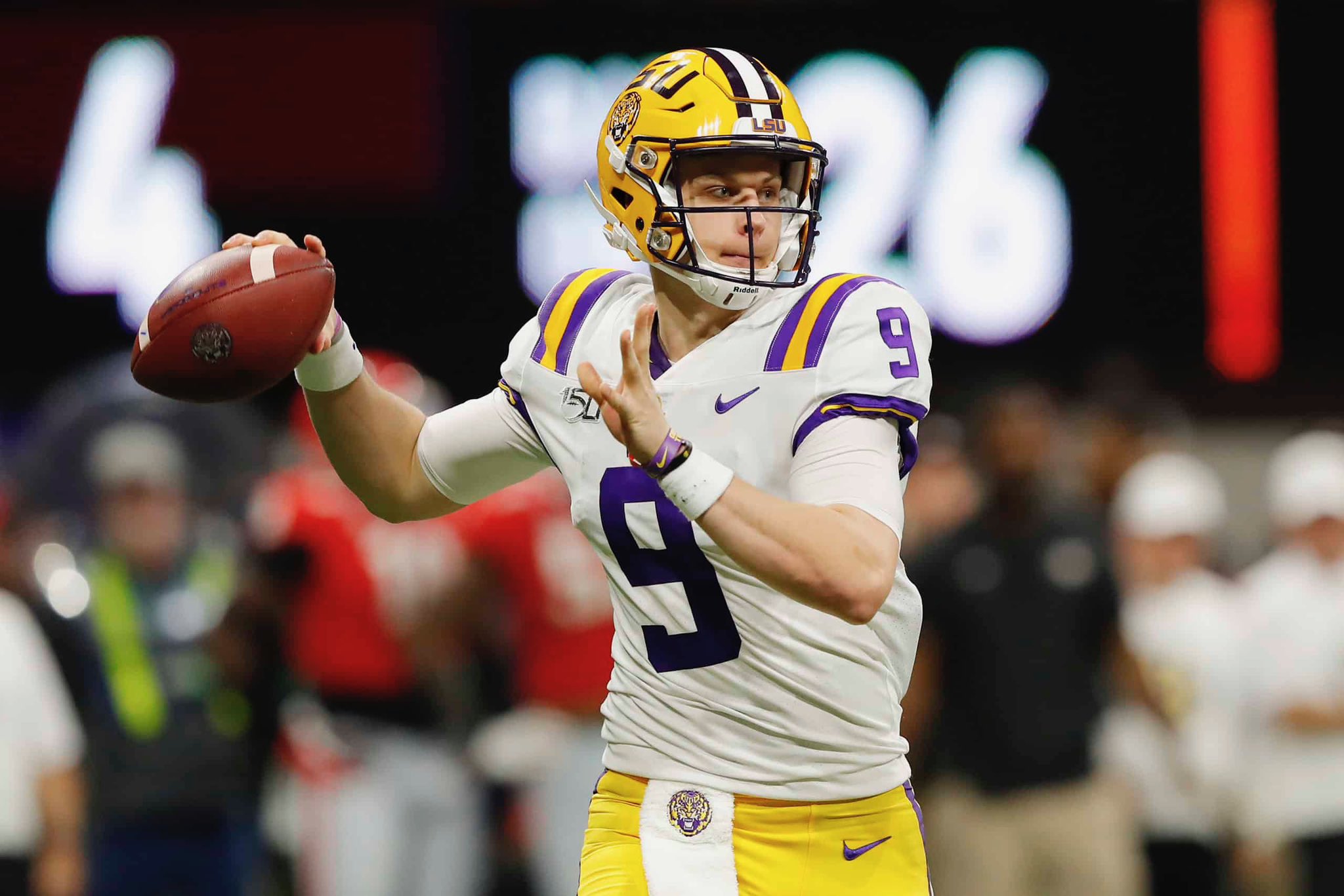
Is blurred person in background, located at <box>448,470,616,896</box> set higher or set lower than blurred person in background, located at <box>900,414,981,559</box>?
lower

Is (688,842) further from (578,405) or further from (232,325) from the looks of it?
(232,325)

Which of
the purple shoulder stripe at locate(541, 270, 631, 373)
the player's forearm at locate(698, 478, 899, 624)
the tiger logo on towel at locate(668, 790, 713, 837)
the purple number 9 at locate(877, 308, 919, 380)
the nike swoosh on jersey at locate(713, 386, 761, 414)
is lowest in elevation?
the tiger logo on towel at locate(668, 790, 713, 837)

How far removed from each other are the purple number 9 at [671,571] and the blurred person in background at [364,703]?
3.17 m

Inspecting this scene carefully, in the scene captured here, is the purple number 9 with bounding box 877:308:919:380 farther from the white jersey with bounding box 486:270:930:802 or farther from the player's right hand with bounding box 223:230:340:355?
the player's right hand with bounding box 223:230:340:355

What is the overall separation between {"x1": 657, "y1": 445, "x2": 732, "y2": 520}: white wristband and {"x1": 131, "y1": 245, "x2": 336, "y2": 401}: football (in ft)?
2.27

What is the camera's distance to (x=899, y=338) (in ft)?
8.29

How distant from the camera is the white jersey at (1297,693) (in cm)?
534

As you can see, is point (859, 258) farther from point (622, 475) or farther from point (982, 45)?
point (622, 475)

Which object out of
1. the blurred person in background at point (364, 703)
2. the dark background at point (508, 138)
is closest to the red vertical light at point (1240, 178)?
the dark background at point (508, 138)

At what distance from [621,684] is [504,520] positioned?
3.30 m

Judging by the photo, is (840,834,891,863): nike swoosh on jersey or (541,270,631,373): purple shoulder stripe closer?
(840,834,891,863): nike swoosh on jersey

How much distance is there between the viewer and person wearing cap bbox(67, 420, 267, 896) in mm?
5164

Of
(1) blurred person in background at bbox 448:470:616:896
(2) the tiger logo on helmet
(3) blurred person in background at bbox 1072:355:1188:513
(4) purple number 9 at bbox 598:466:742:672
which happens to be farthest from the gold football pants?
(3) blurred person in background at bbox 1072:355:1188:513

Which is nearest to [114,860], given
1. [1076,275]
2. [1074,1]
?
[1076,275]
